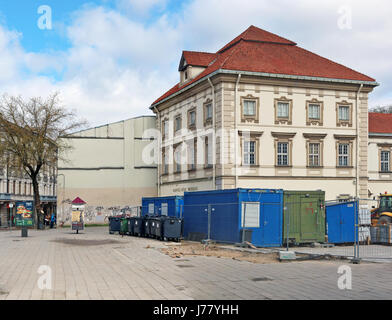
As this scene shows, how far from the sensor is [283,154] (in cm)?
3956

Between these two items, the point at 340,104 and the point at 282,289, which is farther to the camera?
the point at 340,104

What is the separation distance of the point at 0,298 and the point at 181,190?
3461 centimetres

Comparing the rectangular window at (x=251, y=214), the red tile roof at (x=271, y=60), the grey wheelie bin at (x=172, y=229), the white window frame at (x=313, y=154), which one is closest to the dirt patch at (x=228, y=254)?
the rectangular window at (x=251, y=214)

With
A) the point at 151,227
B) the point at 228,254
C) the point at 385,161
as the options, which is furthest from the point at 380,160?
the point at 228,254

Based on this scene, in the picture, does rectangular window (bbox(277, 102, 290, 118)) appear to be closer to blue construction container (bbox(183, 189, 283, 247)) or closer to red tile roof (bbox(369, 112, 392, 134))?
red tile roof (bbox(369, 112, 392, 134))

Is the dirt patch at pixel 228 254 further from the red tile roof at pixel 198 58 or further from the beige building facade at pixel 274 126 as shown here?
the red tile roof at pixel 198 58

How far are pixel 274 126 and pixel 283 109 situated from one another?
1.56 meters

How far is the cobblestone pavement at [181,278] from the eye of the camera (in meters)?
10.9

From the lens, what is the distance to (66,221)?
54.4m

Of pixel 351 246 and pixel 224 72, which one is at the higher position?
pixel 224 72

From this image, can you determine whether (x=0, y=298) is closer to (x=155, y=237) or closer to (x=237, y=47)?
(x=155, y=237)

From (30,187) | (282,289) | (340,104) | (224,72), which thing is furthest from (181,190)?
(30,187)

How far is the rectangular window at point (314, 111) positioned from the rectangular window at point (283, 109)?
6.25ft

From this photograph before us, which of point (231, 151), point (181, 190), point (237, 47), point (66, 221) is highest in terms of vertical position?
point (237, 47)
